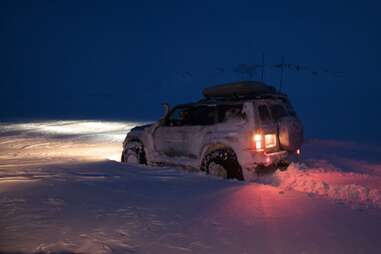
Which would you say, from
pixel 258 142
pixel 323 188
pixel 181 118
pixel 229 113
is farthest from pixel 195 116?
pixel 323 188

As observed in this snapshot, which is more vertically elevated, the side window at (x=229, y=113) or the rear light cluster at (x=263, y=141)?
the side window at (x=229, y=113)

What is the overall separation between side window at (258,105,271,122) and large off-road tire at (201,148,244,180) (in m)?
0.92

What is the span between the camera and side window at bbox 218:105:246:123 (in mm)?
8166

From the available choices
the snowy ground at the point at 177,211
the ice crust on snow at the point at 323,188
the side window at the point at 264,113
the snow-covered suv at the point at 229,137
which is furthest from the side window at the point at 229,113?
the ice crust on snow at the point at 323,188

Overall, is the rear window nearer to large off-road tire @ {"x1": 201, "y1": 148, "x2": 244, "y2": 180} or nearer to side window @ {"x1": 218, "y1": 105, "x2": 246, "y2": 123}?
side window @ {"x1": 218, "y1": 105, "x2": 246, "y2": 123}

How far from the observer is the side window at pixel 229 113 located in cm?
817

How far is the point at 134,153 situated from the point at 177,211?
179 inches

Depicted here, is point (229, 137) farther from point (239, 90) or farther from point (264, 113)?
point (239, 90)

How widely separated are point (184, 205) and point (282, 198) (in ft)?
5.37

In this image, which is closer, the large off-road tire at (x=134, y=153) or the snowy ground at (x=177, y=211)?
the snowy ground at (x=177, y=211)

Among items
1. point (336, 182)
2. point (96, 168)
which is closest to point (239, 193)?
point (336, 182)

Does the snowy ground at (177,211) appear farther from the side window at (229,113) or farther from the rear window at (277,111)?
the side window at (229,113)

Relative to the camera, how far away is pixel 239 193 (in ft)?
22.2

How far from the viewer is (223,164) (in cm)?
820
